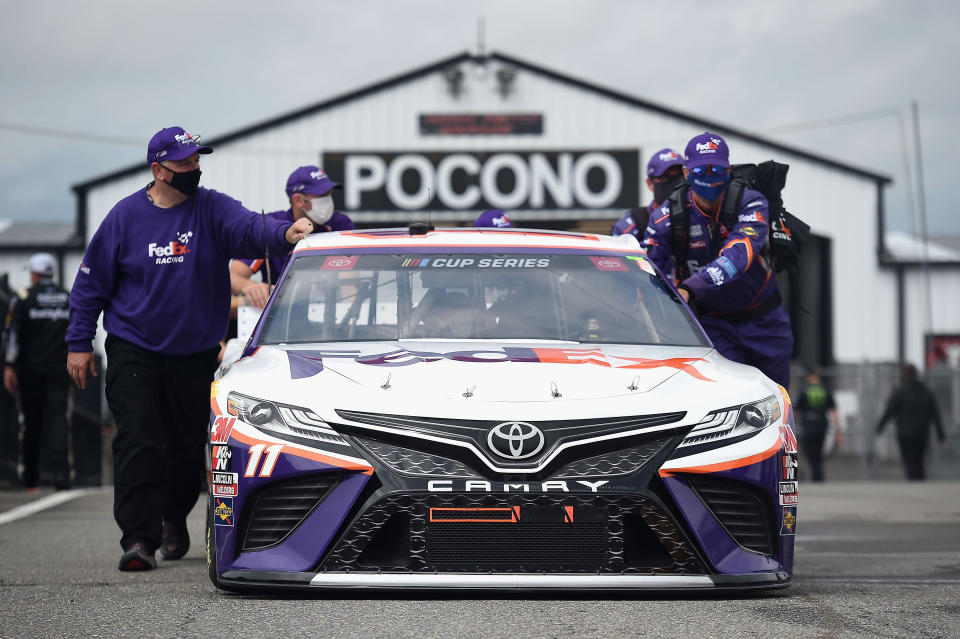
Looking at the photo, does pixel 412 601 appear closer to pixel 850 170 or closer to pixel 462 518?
pixel 462 518

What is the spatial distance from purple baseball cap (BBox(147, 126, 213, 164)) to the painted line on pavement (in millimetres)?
4123

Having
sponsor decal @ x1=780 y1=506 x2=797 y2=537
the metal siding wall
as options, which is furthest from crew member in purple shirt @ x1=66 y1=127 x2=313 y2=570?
the metal siding wall

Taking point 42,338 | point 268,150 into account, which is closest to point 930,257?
point 268,150

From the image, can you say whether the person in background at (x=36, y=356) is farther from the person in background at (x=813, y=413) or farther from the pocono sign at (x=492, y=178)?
the pocono sign at (x=492, y=178)

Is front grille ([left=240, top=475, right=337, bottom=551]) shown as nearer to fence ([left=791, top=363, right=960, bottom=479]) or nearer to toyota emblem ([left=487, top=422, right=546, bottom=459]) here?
toyota emblem ([left=487, top=422, right=546, bottom=459])

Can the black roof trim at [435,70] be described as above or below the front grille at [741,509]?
above

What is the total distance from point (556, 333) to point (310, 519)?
56.9 inches

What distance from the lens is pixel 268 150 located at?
30594 millimetres

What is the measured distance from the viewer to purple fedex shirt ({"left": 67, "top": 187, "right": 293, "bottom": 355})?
6.54 m

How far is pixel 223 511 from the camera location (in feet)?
16.0

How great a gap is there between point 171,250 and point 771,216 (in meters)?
2.93

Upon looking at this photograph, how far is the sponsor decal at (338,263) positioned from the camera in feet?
19.7

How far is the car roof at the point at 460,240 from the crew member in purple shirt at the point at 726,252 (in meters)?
0.82

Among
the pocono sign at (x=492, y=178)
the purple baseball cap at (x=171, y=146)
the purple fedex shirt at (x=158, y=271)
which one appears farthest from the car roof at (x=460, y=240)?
the pocono sign at (x=492, y=178)
